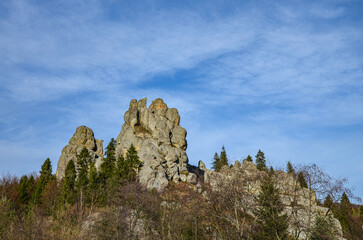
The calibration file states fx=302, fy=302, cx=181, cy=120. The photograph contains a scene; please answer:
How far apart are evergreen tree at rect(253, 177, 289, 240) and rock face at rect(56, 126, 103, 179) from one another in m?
48.9

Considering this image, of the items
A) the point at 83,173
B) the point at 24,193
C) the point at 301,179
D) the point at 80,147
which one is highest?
the point at 80,147

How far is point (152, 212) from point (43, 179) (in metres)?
37.7

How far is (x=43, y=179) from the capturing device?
229ft

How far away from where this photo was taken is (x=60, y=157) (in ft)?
263

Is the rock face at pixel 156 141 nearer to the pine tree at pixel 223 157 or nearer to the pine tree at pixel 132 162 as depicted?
the pine tree at pixel 132 162

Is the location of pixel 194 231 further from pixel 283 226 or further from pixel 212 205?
pixel 283 226

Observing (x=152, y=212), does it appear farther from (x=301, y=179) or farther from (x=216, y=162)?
(x=216, y=162)

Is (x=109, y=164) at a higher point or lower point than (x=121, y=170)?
higher

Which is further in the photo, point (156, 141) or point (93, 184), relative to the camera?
point (156, 141)

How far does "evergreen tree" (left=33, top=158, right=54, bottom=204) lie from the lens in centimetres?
6363

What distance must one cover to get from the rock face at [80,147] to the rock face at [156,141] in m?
7.68

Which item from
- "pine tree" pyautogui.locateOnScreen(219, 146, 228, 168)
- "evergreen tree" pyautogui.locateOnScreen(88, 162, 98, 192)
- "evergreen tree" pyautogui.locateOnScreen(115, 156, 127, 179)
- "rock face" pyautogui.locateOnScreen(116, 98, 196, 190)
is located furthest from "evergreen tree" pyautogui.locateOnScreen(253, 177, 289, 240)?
"pine tree" pyautogui.locateOnScreen(219, 146, 228, 168)

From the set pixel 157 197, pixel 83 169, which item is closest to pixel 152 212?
pixel 157 197

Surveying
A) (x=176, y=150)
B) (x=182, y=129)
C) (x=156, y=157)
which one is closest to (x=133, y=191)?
(x=156, y=157)
